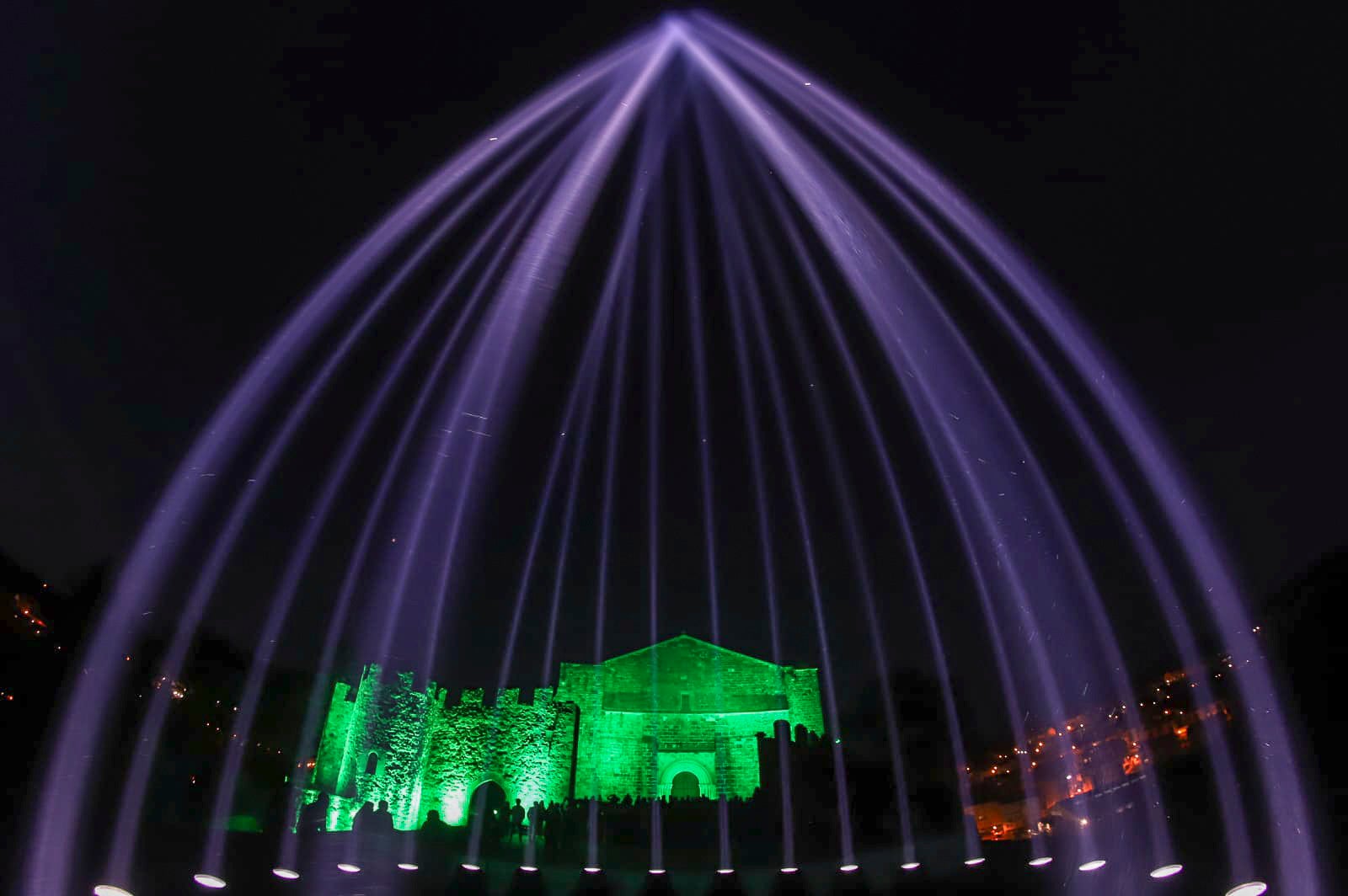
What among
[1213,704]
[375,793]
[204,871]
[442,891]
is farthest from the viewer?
[1213,704]

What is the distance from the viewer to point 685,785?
40344 mm

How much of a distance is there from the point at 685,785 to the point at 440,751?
12.8m

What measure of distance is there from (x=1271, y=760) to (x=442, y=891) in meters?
19.7

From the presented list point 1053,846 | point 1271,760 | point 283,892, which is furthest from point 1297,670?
point 283,892

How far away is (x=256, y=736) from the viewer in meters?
46.0

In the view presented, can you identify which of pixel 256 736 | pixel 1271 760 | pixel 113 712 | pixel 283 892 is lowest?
pixel 283 892

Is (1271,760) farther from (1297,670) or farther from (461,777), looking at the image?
(461,777)

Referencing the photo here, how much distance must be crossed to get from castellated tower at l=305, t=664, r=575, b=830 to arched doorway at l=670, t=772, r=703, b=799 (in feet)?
25.8

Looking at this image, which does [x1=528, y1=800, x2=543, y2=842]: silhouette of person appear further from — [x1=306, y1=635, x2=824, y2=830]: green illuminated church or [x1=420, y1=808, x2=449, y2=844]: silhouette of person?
[x1=306, y1=635, x2=824, y2=830]: green illuminated church

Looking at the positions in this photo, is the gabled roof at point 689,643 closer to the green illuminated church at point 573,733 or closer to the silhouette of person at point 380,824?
the green illuminated church at point 573,733

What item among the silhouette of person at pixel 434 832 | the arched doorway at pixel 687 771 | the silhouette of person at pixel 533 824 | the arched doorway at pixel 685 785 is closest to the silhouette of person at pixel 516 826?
the silhouette of person at pixel 533 824

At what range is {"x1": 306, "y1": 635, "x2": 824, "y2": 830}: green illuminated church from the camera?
3262 cm

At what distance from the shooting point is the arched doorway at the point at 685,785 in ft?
131

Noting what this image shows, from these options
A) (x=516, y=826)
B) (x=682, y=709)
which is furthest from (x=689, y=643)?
(x=516, y=826)
